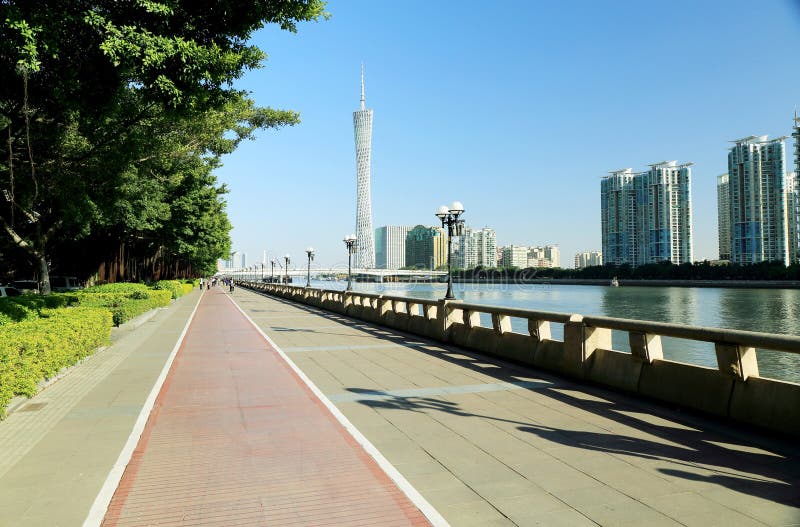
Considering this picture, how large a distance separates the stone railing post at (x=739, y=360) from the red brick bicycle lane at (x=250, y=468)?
463 centimetres

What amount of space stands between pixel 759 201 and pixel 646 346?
172882 mm

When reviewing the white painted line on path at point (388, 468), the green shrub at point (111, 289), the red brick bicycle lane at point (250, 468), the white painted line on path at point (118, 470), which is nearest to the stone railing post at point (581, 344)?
the white painted line on path at point (388, 468)

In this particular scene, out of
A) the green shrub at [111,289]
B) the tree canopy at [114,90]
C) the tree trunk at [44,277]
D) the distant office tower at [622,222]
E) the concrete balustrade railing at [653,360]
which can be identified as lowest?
the concrete balustrade railing at [653,360]

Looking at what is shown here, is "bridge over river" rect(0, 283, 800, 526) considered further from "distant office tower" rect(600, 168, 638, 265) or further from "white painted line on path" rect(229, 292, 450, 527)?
"distant office tower" rect(600, 168, 638, 265)

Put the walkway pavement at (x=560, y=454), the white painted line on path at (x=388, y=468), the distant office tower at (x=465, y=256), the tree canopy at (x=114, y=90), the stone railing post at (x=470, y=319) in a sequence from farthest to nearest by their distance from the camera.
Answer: the distant office tower at (x=465, y=256), the stone railing post at (x=470, y=319), the tree canopy at (x=114, y=90), the walkway pavement at (x=560, y=454), the white painted line on path at (x=388, y=468)

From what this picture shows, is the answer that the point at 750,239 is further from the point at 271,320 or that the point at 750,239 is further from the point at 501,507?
the point at 501,507

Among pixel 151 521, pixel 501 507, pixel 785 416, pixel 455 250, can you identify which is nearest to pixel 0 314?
pixel 151 521

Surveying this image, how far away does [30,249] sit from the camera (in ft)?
79.2

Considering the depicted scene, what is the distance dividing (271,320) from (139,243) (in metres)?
34.3

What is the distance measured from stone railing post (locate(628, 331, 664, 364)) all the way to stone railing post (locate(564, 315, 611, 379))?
1.15 meters

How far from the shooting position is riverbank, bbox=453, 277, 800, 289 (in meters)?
104

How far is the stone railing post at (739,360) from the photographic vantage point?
700 cm

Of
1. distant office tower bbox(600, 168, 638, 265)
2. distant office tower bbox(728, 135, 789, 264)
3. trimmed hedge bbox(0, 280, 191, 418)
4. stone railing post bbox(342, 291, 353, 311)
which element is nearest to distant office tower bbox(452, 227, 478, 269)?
distant office tower bbox(600, 168, 638, 265)

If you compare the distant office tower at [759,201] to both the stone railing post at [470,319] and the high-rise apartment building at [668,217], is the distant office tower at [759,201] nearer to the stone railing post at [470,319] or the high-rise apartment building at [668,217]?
the high-rise apartment building at [668,217]
